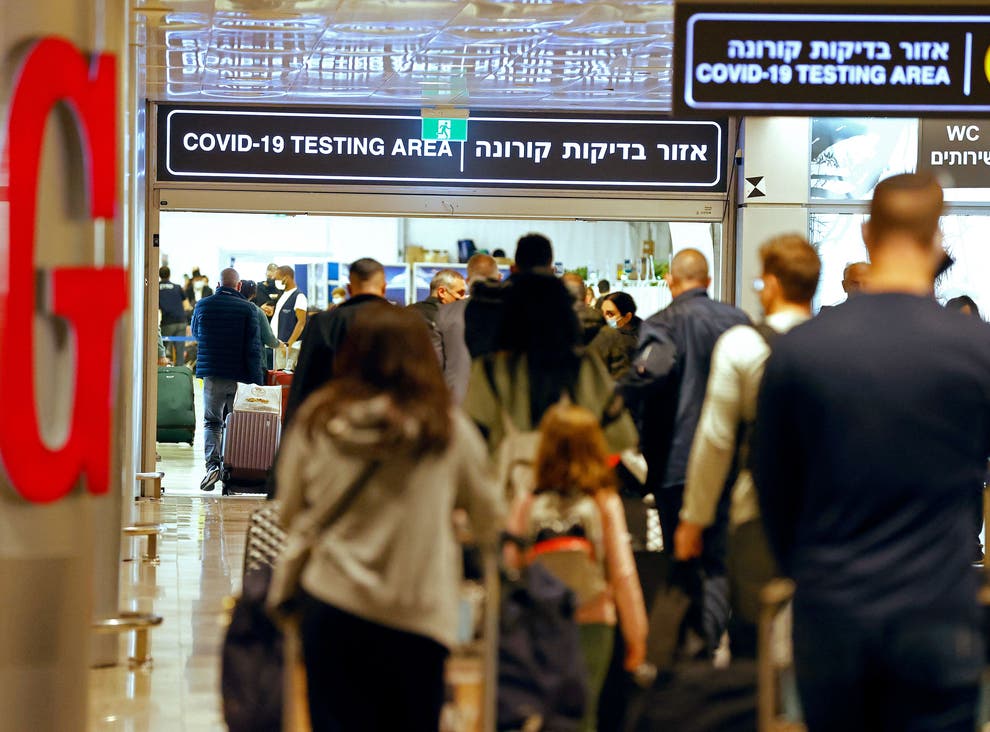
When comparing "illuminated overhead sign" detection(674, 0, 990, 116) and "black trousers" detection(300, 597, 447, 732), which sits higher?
"illuminated overhead sign" detection(674, 0, 990, 116)

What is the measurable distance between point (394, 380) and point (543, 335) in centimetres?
245

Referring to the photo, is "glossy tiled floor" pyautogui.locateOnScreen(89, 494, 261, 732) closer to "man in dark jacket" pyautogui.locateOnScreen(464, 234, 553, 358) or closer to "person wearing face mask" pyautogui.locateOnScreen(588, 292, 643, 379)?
"man in dark jacket" pyautogui.locateOnScreen(464, 234, 553, 358)

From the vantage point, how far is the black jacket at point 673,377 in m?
6.46

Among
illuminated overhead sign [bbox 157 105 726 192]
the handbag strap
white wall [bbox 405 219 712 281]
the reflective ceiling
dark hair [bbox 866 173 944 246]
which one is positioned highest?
the reflective ceiling

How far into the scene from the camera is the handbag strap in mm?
3500

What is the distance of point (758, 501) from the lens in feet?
10.4

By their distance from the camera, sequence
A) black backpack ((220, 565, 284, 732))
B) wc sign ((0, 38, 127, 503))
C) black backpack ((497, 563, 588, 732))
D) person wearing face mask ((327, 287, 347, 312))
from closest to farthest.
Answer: wc sign ((0, 38, 127, 503)), black backpack ((220, 565, 284, 732)), black backpack ((497, 563, 588, 732)), person wearing face mask ((327, 287, 347, 312))

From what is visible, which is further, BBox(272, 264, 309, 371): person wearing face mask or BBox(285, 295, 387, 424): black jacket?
BBox(272, 264, 309, 371): person wearing face mask

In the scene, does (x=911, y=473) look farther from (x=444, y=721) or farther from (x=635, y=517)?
(x=635, y=517)

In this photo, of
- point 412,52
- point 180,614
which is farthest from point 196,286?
point 180,614

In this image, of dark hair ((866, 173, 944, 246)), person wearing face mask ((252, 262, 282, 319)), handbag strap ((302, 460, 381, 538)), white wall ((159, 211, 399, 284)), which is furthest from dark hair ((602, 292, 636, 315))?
white wall ((159, 211, 399, 284))

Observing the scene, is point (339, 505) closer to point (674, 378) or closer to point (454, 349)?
point (674, 378)

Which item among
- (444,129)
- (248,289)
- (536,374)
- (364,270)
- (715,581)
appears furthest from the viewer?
(248,289)

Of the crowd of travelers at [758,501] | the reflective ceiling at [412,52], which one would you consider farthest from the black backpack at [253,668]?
the reflective ceiling at [412,52]
